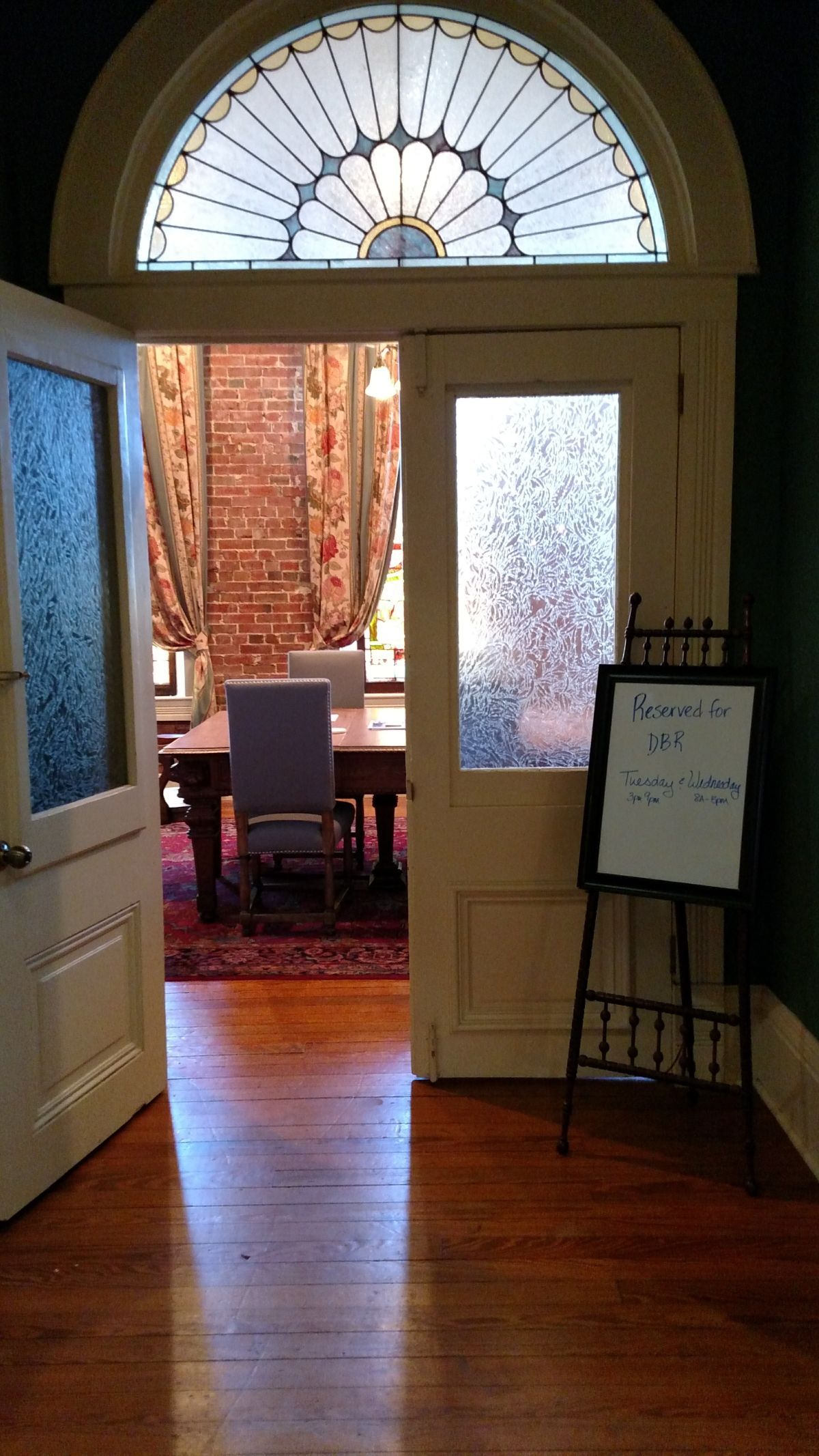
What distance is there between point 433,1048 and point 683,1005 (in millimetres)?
778

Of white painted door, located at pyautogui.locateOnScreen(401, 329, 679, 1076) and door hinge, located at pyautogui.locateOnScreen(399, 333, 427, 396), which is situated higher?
door hinge, located at pyautogui.locateOnScreen(399, 333, 427, 396)

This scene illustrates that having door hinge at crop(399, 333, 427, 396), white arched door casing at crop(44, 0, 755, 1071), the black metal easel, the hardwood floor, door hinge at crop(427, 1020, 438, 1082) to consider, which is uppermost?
white arched door casing at crop(44, 0, 755, 1071)

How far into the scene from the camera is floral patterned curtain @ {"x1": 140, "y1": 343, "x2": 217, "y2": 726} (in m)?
6.94

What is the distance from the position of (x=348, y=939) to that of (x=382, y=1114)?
5.30 ft

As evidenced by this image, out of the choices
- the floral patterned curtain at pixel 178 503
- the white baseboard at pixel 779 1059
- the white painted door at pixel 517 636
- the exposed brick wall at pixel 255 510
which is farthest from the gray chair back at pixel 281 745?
the exposed brick wall at pixel 255 510

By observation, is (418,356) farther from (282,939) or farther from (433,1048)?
(282,939)

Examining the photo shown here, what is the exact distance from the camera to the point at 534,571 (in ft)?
9.89

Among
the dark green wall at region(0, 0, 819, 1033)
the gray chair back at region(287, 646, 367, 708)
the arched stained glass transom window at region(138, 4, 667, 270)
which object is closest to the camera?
the dark green wall at region(0, 0, 819, 1033)

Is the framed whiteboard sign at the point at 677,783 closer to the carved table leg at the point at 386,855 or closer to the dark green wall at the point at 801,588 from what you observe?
the dark green wall at the point at 801,588

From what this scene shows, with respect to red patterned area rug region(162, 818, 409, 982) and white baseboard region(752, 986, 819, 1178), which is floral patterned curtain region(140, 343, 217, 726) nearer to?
red patterned area rug region(162, 818, 409, 982)

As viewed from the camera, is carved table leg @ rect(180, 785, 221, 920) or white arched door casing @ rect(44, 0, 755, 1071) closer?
white arched door casing @ rect(44, 0, 755, 1071)

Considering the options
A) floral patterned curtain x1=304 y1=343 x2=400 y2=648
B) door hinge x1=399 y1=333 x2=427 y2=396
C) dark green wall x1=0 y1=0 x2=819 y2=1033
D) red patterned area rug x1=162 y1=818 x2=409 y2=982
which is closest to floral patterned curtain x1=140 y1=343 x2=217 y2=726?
floral patterned curtain x1=304 y1=343 x2=400 y2=648

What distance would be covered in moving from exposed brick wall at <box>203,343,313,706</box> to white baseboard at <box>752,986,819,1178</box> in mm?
4853

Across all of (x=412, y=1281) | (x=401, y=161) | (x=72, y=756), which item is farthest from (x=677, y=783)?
(x=401, y=161)
